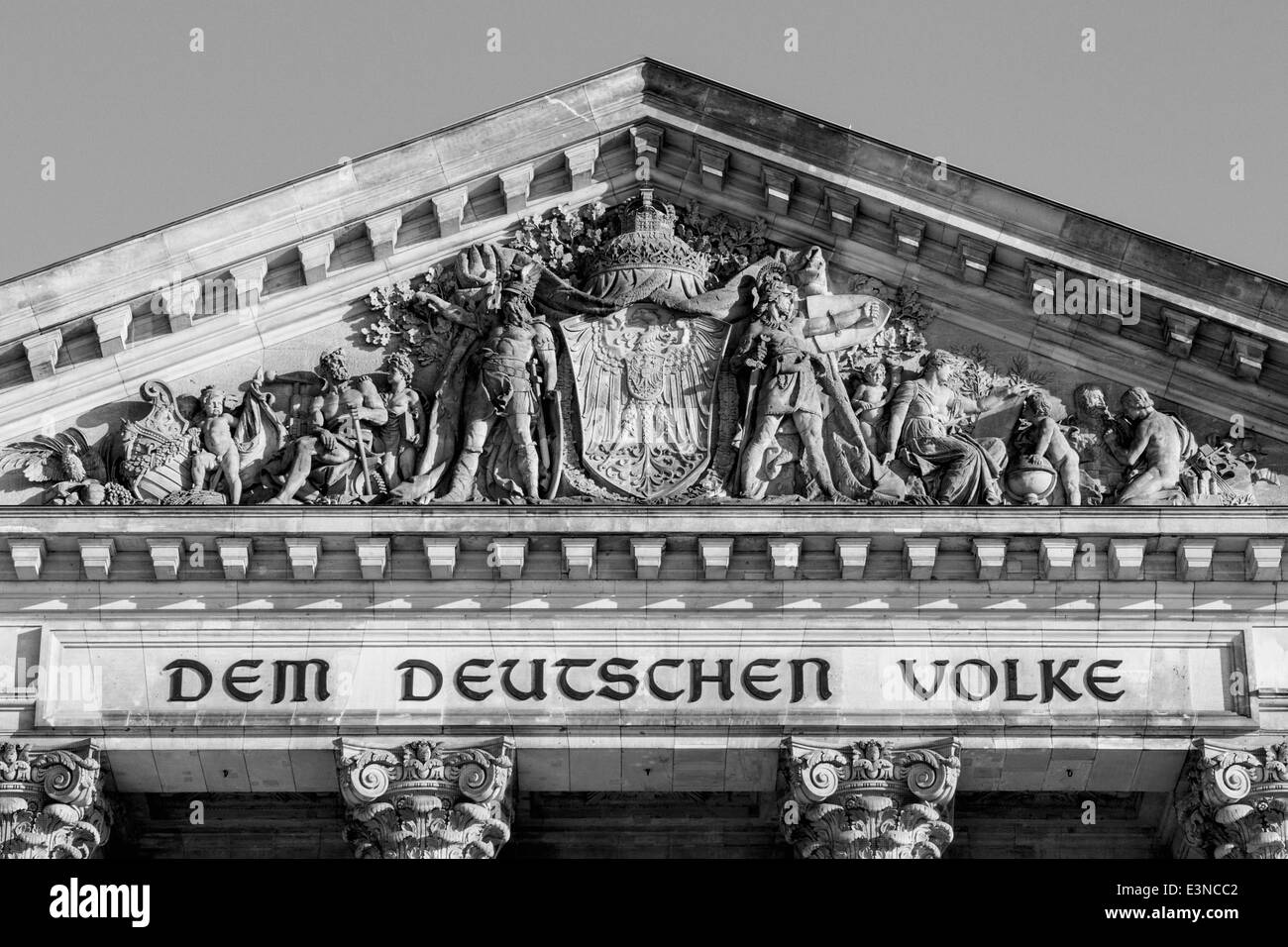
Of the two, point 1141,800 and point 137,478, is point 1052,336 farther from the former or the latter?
point 137,478

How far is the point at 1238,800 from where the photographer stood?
24.6 m

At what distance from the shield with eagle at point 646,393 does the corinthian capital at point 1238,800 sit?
17.0ft

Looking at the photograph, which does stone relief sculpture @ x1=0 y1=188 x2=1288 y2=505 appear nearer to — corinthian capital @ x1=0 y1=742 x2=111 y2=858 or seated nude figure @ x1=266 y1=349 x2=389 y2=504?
seated nude figure @ x1=266 y1=349 x2=389 y2=504

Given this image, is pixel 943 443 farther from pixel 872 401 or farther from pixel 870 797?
pixel 870 797

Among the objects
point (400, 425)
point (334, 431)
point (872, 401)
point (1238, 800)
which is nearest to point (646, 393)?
point (872, 401)

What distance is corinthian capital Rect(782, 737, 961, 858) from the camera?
24547 mm

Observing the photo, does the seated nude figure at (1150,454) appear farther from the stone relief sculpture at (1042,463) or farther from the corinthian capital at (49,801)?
the corinthian capital at (49,801)

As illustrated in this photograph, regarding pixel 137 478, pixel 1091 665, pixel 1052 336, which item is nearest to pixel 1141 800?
pixel 1091 665

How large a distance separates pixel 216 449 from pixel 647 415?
3.94 m

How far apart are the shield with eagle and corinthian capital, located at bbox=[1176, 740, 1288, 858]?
205 inches

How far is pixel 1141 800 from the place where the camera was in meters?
26.1

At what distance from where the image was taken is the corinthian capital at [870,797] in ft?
80.5

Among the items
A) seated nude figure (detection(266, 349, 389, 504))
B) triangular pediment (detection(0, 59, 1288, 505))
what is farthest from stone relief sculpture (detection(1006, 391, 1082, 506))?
seated nude figure (detection(266, 349, 389, 504))

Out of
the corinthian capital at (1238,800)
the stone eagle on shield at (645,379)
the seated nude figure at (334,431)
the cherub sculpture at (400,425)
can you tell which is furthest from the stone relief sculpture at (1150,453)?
the seated nude figure at (334,431)
